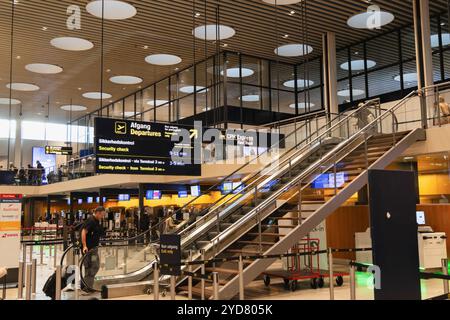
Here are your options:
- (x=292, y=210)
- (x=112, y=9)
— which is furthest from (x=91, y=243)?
(x=112, y=9)

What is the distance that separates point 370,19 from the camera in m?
16.1

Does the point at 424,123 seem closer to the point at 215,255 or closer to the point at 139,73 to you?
the point at 215,255

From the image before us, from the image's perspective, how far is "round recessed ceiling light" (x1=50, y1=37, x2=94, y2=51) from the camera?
→ 16891 millimetres

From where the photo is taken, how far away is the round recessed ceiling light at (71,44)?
16891 mm

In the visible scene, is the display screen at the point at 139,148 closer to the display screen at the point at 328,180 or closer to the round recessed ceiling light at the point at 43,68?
the display screen at the point at 328,180

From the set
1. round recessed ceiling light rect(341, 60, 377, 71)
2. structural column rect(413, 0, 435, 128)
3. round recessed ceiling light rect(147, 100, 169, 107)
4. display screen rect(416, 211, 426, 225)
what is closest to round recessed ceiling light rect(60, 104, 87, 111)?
round recessed ceiling light rect(147, 100, 169, 107)

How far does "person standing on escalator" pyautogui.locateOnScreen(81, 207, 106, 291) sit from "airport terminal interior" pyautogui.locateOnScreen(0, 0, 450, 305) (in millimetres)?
26

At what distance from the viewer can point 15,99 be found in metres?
27.7

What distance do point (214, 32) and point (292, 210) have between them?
819 cm

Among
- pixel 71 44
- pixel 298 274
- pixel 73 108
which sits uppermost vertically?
pixel 73 108

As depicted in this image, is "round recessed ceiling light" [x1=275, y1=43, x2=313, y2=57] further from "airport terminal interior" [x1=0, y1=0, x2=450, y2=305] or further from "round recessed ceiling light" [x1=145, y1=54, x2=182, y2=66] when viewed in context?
"round recessed ceiling light" [x1=145, y1=54, x2=182, y2=66]

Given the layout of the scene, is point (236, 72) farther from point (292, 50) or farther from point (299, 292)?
point (299, 292)
